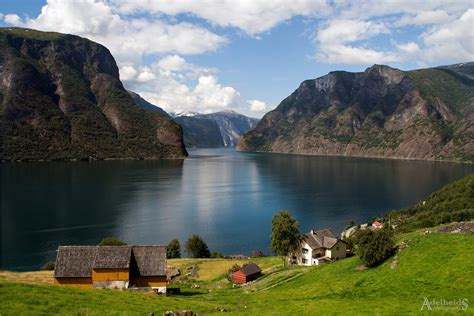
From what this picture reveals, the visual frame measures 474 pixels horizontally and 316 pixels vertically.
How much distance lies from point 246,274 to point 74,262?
25.9 metres

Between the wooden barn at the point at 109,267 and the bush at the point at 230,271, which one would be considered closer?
the wooden barn at the point at 109,267

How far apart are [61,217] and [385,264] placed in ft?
359

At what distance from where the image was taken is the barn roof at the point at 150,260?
1820 inches

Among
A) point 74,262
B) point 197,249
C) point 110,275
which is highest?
point 74,262

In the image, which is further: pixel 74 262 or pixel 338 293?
pixel 74 262

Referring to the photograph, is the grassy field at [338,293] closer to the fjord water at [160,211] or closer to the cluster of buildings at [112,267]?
the cluster of buildings at [112,267]

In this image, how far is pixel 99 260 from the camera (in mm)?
44531

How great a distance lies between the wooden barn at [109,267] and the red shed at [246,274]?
1765 centimetres

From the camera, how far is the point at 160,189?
187500 millimetres

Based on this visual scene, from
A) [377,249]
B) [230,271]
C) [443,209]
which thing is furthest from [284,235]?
[443,209]

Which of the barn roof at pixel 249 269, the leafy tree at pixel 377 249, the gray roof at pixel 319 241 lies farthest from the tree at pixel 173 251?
the leafy tree at pixel 377 249

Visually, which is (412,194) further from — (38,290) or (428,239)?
(38,290)

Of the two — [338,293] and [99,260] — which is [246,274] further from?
[338,293]

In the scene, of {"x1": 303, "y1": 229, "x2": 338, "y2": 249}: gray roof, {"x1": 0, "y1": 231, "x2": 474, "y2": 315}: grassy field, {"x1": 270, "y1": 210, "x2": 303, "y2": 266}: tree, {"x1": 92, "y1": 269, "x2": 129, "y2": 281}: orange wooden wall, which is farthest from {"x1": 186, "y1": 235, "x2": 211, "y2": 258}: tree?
{"x1": 92, "y1": 269, "x2": 129, "y2": 281}: orange wooden wall
